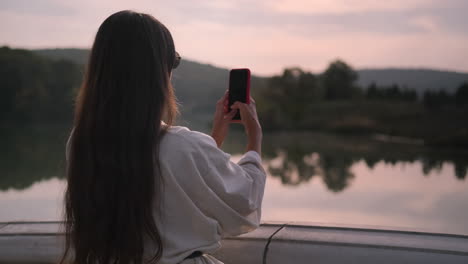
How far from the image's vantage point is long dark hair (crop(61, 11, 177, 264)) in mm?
875

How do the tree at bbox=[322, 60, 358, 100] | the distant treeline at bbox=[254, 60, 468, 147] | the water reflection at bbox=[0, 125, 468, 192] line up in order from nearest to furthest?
the water reflection at bbox=[0, 125, 468, 192] < the distant treeline at bbox=[254, 60, 468, 147] < the tree at bbox=[322, 60, 358, 100]

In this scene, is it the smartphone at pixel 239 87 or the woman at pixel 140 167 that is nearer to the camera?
the woman at pixel 140 167

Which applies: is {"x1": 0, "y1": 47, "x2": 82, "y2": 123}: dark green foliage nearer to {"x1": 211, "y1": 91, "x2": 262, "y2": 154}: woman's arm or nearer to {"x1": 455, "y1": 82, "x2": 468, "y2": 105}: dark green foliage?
{"x1": 211, "y1": 91, "x2": 262, "y2": 154}: woman's arm

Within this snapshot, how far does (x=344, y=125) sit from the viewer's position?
3.62 meters

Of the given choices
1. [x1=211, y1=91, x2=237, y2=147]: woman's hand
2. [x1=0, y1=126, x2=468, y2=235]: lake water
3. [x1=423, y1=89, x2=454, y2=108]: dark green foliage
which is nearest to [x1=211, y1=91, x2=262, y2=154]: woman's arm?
[x1=211, y1=91, x2=237, y2=147]: woman's hand

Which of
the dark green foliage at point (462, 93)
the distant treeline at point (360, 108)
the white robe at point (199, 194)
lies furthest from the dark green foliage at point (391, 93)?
the white robe at point (199, 194)

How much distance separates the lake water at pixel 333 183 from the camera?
2107mm

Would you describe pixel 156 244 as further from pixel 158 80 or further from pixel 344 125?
pixel 344 125

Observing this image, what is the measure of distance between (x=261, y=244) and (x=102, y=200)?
659mm

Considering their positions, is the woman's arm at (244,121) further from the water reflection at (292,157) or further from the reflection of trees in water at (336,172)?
the reflection of trees in water at (336,172)

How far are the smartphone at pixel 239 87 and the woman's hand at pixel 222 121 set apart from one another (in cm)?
2

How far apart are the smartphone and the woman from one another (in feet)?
0.66

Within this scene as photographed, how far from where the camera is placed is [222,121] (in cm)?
114

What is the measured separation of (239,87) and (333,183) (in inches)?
62.7
